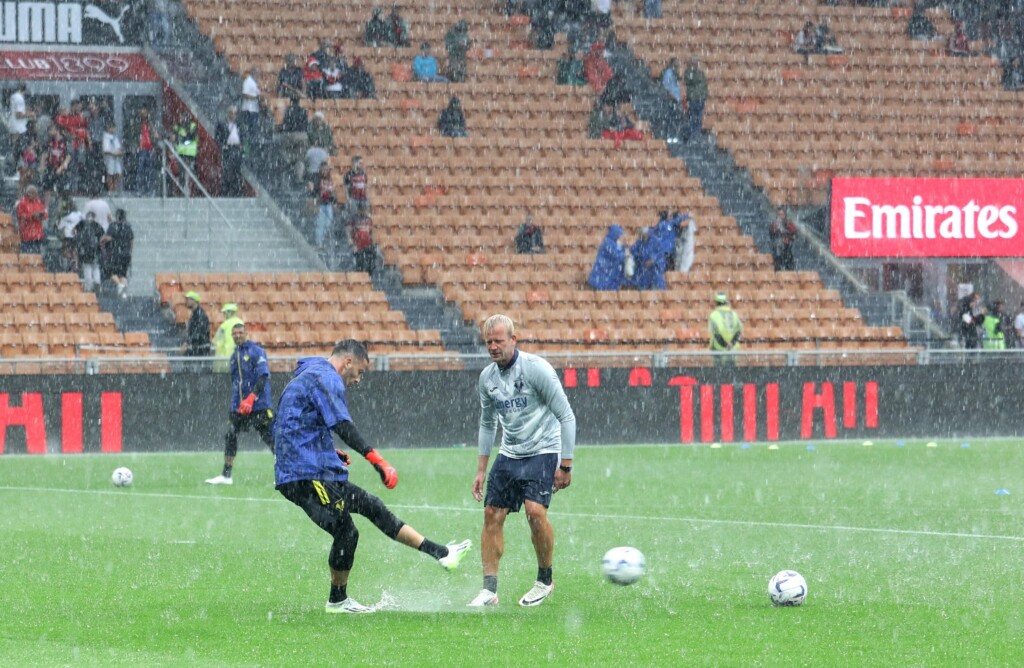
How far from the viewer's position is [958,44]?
42375mm

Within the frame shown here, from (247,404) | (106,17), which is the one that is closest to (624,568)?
(247,404)

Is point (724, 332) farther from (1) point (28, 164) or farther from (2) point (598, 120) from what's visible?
(1) point (28, 164)

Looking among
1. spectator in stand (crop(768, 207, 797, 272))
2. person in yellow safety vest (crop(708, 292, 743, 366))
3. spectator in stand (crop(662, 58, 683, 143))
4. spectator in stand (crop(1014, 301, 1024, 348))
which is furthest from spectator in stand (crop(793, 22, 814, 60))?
person in yellow safety vest (crop(708, 292, 743, 366))

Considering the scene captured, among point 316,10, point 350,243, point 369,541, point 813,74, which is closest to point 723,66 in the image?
point 813,74

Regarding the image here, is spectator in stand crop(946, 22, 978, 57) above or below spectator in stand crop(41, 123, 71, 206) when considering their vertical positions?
above

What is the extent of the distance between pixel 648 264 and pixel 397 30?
863 cm

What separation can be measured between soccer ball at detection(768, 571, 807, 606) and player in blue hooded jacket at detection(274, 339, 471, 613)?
2251 millimetres

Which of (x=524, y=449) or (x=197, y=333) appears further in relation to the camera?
(x=197, y=333)

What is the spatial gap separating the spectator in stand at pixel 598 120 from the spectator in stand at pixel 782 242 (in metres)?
4.39

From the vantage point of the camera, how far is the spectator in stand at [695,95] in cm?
3716

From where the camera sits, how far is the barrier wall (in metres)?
25.0

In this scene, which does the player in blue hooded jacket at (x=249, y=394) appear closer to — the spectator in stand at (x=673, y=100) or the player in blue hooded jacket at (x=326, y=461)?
the player in blue hooded jacket at (x=326, y=461)

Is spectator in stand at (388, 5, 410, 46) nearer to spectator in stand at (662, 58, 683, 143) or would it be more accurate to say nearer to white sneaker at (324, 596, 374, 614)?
spectator in stand at (662, 58, 683, 143)

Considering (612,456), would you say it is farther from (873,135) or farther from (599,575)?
(873,135)
